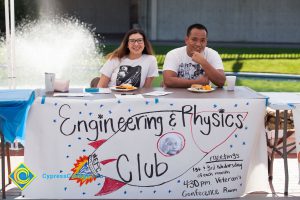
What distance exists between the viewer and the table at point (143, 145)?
4.20m

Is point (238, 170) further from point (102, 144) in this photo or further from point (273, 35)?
point (273, 35)

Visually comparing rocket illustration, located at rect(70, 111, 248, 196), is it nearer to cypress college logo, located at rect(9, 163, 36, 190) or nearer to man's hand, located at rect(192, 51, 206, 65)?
cypress college logo, located at rect(9, 163, 36, 190)

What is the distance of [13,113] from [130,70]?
4.57 feet

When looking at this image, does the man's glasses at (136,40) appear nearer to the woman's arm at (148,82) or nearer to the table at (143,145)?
the woman's arm at (148,82)

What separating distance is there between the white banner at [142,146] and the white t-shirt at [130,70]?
1.07 metres

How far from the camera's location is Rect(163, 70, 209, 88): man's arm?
493 cm

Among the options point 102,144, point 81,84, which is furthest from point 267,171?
point 81,84

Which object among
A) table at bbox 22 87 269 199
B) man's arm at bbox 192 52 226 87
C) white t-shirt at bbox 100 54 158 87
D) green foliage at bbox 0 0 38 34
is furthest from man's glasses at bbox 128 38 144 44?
green foliage at bbox 0 0 38 34

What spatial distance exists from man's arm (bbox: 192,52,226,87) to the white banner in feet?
2.12

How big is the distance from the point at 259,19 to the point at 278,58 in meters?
6.37

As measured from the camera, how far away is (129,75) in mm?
5254

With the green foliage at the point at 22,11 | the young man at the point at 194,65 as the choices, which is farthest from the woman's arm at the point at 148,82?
the green foliage at the point at 22,11

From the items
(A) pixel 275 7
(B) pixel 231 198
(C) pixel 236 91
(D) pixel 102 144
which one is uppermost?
(A) pixel 275 7

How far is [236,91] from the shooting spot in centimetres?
473
